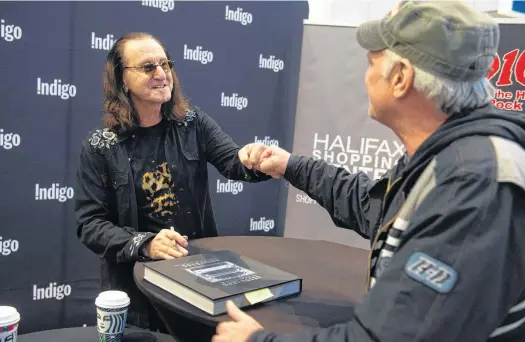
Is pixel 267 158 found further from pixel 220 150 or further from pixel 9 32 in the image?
pixel 9 32

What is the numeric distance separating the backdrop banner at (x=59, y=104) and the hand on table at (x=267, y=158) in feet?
4.57

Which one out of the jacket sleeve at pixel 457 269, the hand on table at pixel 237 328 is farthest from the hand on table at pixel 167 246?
the jacket sleeve at pixel 457 269

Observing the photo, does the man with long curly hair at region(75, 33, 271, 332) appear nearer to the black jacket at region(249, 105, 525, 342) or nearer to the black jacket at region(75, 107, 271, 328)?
the black jacket at region(75, 107, 271, 328)

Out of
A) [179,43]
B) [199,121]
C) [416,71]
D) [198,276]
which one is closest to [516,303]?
[416,71]

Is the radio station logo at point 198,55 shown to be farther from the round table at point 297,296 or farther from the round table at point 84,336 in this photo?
the round table at point 84,336

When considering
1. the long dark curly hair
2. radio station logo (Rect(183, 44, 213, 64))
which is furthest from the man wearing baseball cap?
radio station logo (Rect(183, 44, 213, 64))

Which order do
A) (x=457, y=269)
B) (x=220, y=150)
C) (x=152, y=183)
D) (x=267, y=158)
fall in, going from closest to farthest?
(x=457, y=269) → (x=267, y=158) → (x=152, y=183) → (x=220, y=150)

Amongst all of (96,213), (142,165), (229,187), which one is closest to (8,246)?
(96,213)

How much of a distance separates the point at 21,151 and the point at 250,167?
1.47m

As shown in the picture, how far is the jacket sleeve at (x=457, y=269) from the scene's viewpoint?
35.1 inches

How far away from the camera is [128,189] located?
2.06 meters

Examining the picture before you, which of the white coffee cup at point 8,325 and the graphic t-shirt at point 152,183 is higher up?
the graphic t-shirt at point 152,183

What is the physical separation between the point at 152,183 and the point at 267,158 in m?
0.53

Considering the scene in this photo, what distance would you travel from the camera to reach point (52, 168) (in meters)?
2.93
